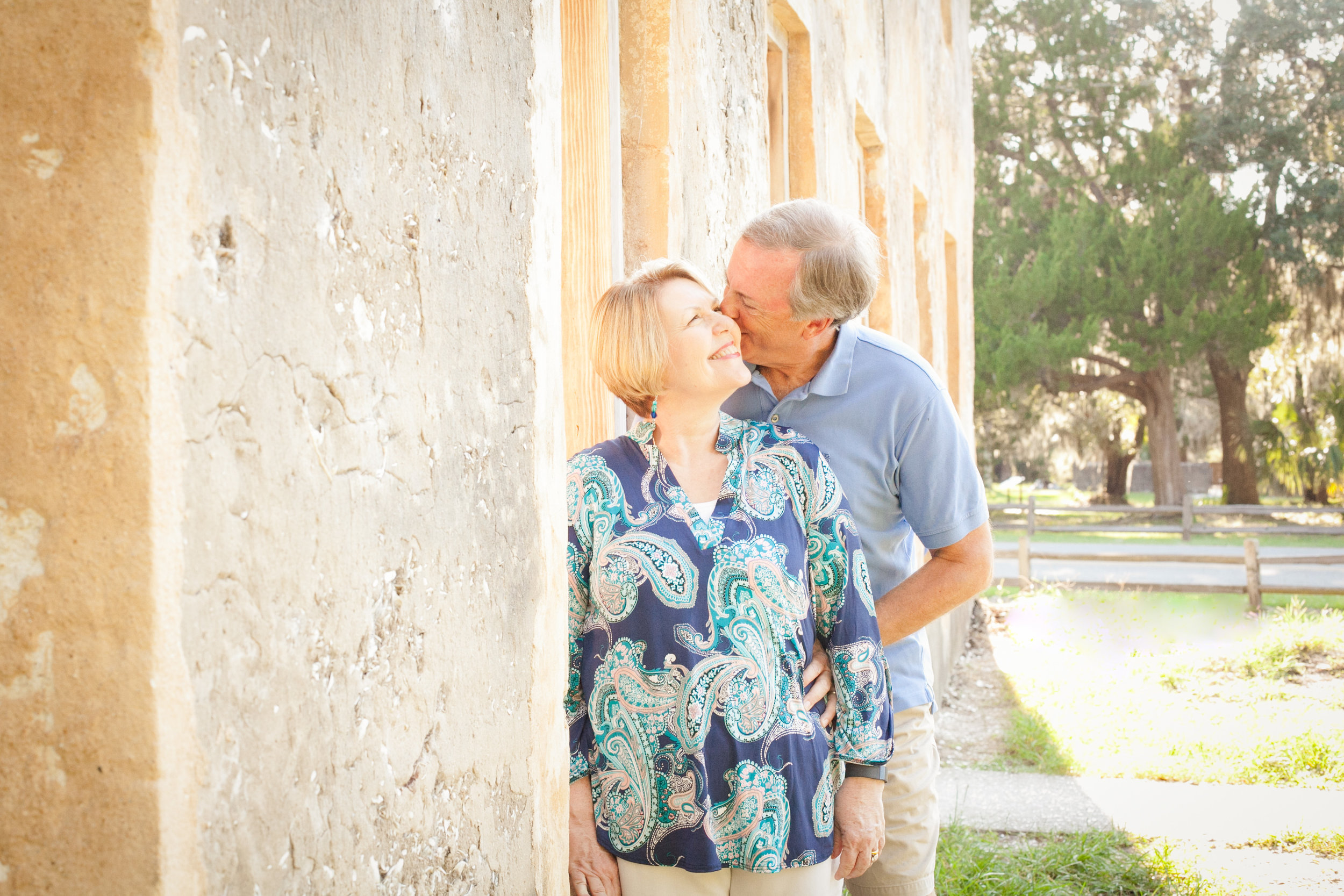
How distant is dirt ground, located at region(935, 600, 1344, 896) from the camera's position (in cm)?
428

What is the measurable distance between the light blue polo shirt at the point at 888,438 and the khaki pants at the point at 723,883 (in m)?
0.70

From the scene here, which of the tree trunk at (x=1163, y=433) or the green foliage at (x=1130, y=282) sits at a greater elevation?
the green foliage at (x=1130, y=282)

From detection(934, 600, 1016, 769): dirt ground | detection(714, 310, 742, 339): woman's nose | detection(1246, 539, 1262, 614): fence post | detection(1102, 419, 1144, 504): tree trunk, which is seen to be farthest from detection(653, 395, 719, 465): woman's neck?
detection(1102, 419, 1144, 504): tree trunk

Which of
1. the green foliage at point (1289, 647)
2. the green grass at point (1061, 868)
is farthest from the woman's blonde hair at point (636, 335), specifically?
the green foliage at point (1289, 647)

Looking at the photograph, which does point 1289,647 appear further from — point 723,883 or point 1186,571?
point 723,883

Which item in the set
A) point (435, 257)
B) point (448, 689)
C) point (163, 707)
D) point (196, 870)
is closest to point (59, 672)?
point (163, 707)

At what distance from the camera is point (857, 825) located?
198 cm

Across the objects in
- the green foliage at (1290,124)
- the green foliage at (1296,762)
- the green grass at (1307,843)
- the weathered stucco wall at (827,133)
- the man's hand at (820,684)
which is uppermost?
the green foliage at (1290,124)

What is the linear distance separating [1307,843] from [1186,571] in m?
11.6

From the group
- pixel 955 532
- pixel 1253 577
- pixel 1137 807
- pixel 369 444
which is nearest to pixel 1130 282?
pixel 1253 577

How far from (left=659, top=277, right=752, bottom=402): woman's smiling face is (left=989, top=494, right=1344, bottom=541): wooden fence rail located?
18.5 metres

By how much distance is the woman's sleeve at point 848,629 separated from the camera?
199 centimetres

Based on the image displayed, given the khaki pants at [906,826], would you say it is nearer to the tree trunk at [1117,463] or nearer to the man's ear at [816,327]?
the man's ear at [816,327]

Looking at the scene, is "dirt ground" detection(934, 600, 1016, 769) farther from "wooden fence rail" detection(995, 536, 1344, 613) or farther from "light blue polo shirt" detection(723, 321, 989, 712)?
"light blue polo shirt" detection(723, 321, 989, 712)
